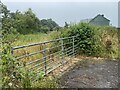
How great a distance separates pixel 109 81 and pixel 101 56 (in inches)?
172

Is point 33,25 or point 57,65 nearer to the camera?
point 57,65

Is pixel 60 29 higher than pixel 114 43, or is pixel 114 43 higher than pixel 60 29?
pixel 60 29

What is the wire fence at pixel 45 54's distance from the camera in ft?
17.0

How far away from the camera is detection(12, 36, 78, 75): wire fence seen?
17.0 feet

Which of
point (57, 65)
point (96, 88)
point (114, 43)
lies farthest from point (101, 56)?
point (96, 88)

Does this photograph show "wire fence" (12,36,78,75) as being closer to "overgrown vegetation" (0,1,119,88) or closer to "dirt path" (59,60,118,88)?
"overgrown vegetation" (0,1,119,88)

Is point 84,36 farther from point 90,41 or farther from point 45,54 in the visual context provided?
point 45,54

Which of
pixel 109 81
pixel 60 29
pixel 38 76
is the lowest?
pixel 109 81

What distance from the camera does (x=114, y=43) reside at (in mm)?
11602

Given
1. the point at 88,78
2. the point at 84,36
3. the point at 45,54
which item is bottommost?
the point at 88,78

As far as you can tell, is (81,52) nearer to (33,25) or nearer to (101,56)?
(101,56)

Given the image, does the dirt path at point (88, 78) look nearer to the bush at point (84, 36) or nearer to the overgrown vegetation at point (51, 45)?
the overgrown vegetation at point (51, 45)

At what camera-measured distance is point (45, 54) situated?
235 inches

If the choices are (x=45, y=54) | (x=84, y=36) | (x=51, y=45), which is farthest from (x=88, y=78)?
(x=84, y=36)
